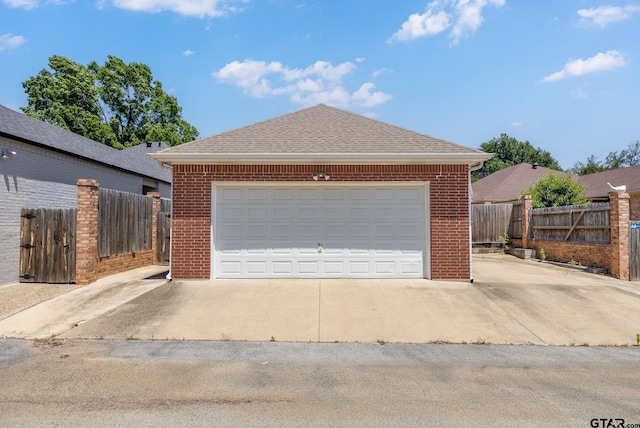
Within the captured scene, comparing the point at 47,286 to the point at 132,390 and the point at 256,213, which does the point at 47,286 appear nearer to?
the point at 256,213

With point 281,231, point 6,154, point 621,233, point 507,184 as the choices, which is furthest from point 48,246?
point 507,184

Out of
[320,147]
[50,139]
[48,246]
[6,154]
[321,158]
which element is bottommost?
[48,246]

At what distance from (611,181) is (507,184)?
5.80 m

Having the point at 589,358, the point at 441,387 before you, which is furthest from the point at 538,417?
the point at 589,358

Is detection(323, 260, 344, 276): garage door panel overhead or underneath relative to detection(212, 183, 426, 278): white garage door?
underneath

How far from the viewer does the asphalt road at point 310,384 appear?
3.57 metres

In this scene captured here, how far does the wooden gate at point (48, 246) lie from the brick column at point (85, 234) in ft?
0.54

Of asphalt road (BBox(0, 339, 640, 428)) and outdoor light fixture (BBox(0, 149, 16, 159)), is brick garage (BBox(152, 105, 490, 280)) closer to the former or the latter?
asphalt road (BBox(0, 339, 640, 428))

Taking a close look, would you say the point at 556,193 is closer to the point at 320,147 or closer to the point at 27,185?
the point at 320,147

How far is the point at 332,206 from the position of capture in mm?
9305

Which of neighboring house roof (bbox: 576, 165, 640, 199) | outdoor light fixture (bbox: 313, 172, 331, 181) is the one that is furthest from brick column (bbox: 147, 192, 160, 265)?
neighboring house roof (bbox: 576, 165, 640, 199)

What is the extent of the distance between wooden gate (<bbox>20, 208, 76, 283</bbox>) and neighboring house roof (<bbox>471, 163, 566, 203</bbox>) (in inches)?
924

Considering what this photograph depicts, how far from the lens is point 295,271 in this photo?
364 inches

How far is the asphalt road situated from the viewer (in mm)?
3566
